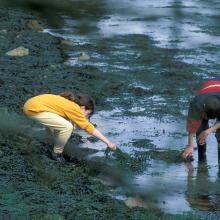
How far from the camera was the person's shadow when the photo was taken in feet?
22.0

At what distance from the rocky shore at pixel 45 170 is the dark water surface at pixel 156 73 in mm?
310

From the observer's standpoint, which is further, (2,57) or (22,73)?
(2,57)

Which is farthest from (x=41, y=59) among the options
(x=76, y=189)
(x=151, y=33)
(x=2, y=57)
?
(x=76, y=189)

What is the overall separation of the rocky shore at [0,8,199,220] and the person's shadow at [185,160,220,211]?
55cm

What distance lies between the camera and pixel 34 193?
623 centimetres

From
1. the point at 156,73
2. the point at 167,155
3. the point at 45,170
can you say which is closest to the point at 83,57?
the point at 156,73

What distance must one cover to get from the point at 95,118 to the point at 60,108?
1861 millimetres

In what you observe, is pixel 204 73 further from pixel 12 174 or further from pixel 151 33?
pixel 12 174

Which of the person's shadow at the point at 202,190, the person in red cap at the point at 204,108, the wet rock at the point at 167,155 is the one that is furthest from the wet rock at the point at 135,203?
the wet rock at the point at 167,155

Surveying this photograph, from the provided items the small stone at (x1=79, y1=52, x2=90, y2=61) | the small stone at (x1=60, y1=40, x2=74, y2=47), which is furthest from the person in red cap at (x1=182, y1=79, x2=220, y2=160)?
the small stone at (x1=60, y1=40, x2=74, y2=47)

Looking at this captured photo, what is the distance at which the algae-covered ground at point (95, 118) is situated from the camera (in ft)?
20.4

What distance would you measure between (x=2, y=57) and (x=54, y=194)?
6.15m

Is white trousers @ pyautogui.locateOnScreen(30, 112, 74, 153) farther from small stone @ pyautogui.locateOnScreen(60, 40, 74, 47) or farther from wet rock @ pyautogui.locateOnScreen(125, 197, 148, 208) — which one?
small stone @ pyautogui.locateOnScreen(60, 40, 74, 47)

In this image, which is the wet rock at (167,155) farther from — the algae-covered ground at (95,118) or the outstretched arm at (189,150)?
the outstretched arm at (189,150)
